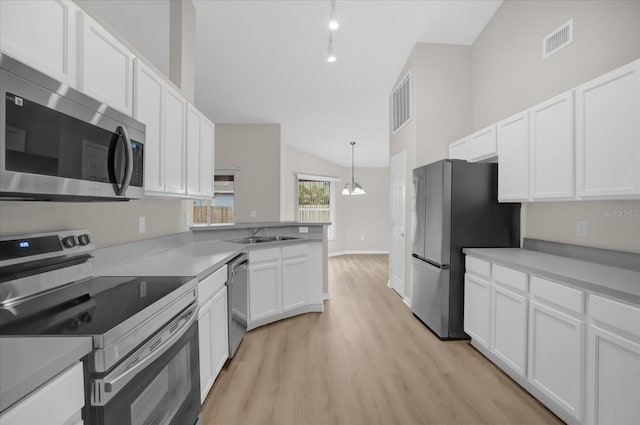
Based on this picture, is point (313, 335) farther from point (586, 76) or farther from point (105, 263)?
point (586, 76)

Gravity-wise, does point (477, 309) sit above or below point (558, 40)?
below

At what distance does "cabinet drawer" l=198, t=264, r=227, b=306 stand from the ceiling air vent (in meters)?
3.37

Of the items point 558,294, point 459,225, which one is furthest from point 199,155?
point 558,294

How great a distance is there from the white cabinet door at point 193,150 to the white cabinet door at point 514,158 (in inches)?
110

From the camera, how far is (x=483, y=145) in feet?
10.0

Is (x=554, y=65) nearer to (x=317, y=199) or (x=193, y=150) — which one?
(x=193, y=150)

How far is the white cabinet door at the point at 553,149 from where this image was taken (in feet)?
6.84

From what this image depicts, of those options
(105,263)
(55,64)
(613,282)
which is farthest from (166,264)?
(613,282)

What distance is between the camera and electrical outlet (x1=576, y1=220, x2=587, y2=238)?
229 centimetres

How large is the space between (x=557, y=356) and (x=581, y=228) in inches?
42.5

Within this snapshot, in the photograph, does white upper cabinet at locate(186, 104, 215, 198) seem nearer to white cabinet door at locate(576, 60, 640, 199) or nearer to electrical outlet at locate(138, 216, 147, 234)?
electrical outlet at locate(138, 216, 147, 234)

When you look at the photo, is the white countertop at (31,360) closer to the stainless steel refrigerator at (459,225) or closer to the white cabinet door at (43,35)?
the white cabinet door at (43,35)

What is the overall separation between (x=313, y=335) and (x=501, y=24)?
155 inches

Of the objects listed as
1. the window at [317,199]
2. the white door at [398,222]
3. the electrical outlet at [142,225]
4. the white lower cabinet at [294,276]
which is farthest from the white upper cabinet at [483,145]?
the window at [317,199]
